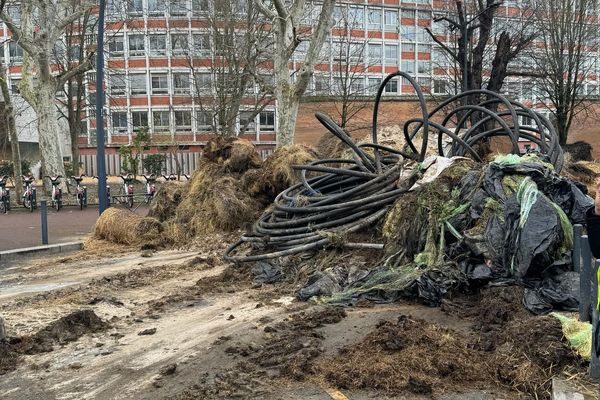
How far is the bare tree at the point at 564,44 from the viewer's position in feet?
99.3

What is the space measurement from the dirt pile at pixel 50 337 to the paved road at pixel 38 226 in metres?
6.97

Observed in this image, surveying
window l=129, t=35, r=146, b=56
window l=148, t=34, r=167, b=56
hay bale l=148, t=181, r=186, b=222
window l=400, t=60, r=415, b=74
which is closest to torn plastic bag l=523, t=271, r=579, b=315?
hay bale l=148, t=181, r=186, b=222

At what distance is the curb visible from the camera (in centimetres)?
1145

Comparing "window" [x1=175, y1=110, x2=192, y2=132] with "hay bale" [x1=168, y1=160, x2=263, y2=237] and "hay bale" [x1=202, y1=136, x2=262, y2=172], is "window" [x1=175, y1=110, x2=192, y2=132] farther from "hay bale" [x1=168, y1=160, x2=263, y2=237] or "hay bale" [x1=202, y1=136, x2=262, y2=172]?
"hay bale" [x1=168, y1=160, x2=263, y2=237]

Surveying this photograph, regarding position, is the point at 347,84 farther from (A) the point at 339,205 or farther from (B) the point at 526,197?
(B) the point at 526,197

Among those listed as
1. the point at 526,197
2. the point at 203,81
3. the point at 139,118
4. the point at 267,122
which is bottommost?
the point at 526,197

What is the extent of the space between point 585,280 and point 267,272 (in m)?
4.45

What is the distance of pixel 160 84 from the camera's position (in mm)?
58000

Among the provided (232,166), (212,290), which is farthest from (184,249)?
(212,290)

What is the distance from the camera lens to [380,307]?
6.59 meters

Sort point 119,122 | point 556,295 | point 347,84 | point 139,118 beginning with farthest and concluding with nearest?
point 139,118
point 119,122
point 347,84
point 556,295

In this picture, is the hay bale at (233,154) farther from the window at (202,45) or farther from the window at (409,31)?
the window at (409,31)

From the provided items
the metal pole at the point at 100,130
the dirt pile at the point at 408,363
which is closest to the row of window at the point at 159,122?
the metal pole at the point at 100,130

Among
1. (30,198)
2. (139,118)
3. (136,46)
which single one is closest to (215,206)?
(30,198)
